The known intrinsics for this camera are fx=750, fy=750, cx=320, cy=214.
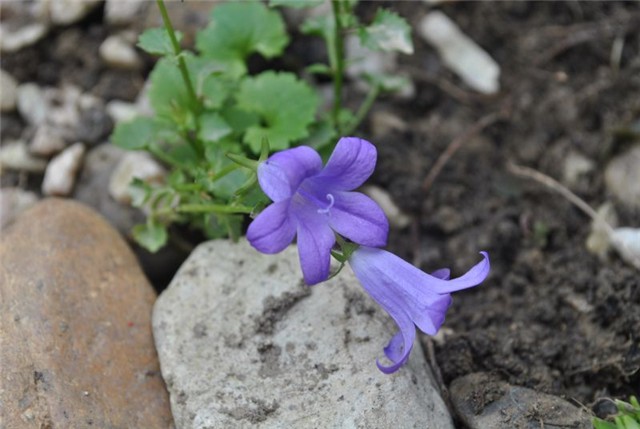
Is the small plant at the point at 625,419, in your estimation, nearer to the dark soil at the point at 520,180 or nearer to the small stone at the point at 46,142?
the dark soil at the point at 520,180

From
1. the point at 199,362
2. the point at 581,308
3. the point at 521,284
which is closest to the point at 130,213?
the point at 199,362

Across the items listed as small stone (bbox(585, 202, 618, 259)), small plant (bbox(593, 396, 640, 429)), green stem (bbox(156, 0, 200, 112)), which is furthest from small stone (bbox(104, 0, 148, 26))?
small plant (bbox(593, 396, 640, 429))

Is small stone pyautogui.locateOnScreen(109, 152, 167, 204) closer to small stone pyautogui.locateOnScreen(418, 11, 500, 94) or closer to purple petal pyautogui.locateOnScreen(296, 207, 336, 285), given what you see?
purple petal pyautogui.locateOnScreen(296, 207, 336, 285)

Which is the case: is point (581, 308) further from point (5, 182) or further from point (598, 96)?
point (5, 182)

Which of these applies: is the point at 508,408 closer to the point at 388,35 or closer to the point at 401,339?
the point at 401,339

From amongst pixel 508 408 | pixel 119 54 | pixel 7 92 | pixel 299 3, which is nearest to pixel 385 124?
pixel 299 3

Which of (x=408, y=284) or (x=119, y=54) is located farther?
(x=119, y=54)
